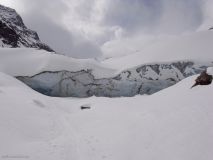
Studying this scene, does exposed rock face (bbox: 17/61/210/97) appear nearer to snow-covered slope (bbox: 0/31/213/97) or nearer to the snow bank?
snow-covered slope (bbox: 0/31/213/97)

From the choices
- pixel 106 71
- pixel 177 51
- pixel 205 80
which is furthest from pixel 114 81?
pixel 205 80

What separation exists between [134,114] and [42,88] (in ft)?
84.6

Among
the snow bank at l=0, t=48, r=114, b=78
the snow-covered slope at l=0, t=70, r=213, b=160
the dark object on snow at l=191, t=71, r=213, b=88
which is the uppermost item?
the snow bank at l=0, t=48, r=114, b=78

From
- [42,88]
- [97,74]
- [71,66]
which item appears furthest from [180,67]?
[42,88]

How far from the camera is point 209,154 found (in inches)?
323

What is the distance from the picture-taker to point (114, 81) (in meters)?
39.6

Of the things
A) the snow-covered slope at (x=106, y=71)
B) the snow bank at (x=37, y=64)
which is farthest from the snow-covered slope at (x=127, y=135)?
the snow bank at (x=37, y=64)

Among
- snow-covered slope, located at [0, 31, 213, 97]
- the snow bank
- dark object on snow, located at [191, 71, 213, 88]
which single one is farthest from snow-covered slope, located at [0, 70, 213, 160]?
the snow bank

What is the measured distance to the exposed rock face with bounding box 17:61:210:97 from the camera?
37938mm

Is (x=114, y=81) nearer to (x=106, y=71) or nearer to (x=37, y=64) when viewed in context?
(x=106, y=71)

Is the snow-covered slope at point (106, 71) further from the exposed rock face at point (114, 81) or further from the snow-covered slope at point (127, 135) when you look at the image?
the snow-covered slope at point (127, 135)

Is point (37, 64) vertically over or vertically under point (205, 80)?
over

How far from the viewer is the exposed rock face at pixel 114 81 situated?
37.9 meters

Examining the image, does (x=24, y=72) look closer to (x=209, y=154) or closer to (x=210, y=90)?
(x=210, y=90)
